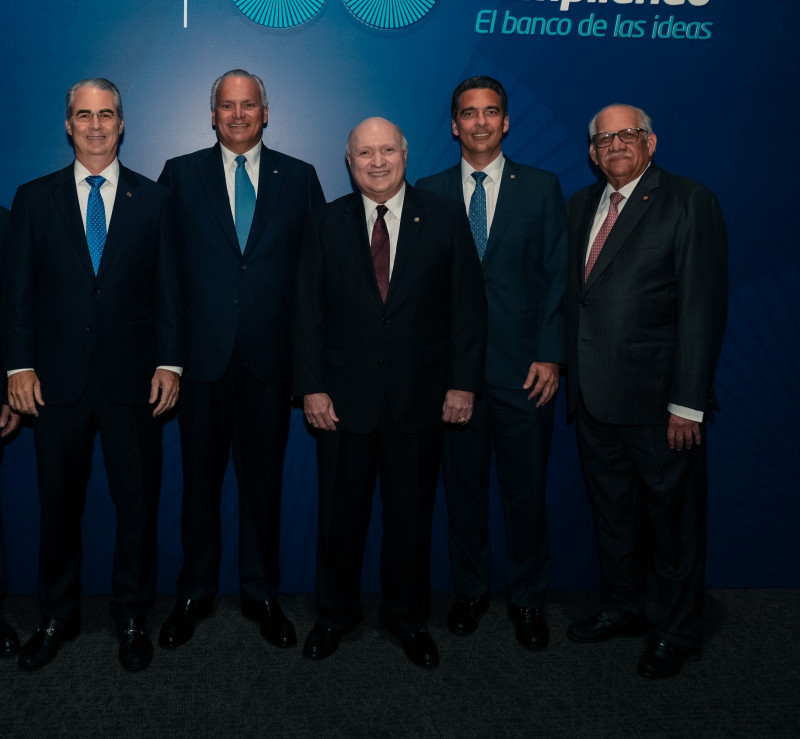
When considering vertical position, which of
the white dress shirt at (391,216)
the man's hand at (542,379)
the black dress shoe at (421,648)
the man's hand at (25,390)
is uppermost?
the white dress shirt at (391,216)

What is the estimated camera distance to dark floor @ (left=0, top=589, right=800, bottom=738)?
2467 mm

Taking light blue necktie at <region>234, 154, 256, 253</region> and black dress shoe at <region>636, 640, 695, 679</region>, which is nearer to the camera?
black dress shoe at <region>636, 640, 695, 679</region>

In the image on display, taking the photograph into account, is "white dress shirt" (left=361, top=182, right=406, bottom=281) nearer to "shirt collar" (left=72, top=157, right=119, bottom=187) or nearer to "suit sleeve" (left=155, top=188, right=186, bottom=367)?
"suit sleeve" (left=155, top=188, right=186, bottom=367)

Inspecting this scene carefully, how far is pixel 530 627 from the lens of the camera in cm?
302

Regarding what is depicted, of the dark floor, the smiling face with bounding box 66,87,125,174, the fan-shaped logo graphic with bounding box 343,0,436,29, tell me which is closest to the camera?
the dark floor

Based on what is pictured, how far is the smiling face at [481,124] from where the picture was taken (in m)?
2.92

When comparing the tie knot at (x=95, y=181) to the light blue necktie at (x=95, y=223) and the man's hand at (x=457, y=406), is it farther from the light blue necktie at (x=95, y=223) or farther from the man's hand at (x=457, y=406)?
the man's hand at (x=457, y=406)

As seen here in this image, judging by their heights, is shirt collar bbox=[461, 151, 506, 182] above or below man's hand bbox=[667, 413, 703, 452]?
above

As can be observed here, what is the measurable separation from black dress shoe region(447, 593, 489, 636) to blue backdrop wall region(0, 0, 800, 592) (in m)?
0.38

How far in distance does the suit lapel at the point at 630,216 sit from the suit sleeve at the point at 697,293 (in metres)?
0.14

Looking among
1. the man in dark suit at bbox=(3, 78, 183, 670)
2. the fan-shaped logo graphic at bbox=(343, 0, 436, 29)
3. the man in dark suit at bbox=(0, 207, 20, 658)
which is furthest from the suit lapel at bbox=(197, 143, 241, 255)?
the fan-shaped logo graphic at bbox=(343, 0, 436, 29)

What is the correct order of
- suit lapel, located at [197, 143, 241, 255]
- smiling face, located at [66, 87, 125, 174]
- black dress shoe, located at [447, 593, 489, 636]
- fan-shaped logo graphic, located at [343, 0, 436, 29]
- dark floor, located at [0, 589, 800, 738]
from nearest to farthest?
1. dark floor, located at [0, 589, 800, 738]
2. smiling face, located at [66, 87, 125, 174]
3. suit lapel, located at [197, 143, 241, 255]
4. black dress shoe, located at [447, 593, 489, 636]
5. fan-shaped logo graphic, located at [343, 0, 436, 29]

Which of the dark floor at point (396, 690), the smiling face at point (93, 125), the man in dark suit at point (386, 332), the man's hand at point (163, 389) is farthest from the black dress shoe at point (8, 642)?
the smiling face at point (93, 125)

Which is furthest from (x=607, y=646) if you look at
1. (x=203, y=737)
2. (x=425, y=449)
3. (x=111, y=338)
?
(x=111, y=338)
